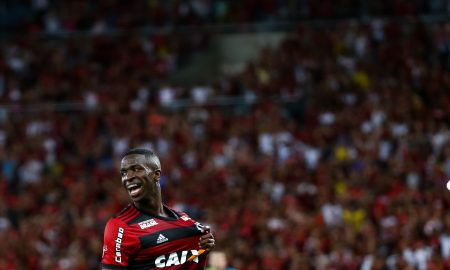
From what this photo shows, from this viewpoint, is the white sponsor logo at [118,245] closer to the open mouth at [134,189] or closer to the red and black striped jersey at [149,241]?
the red and black striped jersey at [149,241]

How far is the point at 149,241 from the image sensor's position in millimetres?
5777

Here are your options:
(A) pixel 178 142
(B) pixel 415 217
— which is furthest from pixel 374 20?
(B) pixel 415 217

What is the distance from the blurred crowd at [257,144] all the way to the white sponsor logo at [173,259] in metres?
8.76

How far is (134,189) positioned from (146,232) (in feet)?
0.90

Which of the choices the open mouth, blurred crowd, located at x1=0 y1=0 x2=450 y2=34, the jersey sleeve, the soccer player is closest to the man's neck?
the soccer player

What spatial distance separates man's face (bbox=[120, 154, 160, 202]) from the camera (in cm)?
575

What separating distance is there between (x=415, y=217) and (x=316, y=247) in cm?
168

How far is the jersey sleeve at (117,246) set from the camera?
18.5 feet

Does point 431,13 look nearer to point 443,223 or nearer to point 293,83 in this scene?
point 293,83

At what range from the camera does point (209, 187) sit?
707 inches

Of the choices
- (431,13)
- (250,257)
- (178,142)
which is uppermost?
(431,13)

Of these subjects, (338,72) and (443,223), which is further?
(338,72)

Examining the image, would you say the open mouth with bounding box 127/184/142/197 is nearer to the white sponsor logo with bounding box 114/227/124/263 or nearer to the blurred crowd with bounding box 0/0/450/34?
the white sponsor logo with bounding box 114/227/124/263

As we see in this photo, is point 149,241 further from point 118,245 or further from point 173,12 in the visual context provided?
point 173,12
